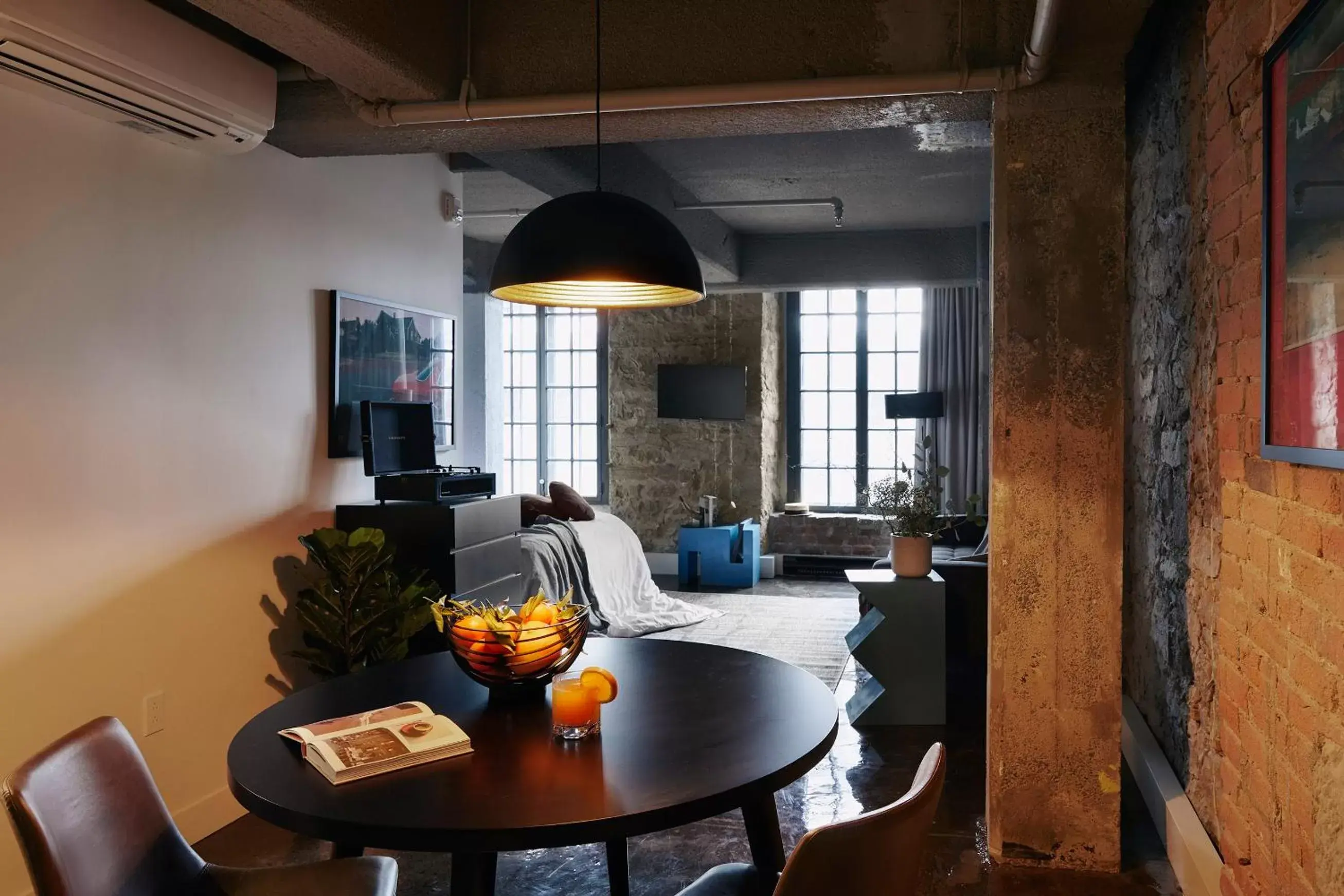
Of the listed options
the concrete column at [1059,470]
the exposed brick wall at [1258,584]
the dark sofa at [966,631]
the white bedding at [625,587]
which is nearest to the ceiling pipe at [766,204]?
the white bedding at [625,587]

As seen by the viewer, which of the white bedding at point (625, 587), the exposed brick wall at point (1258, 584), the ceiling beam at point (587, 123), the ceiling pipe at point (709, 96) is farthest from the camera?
the white bedding at point (625, 587)

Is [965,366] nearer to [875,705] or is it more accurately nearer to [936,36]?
[875,705]

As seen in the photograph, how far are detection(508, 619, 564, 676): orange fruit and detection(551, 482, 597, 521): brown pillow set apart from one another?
5.24m

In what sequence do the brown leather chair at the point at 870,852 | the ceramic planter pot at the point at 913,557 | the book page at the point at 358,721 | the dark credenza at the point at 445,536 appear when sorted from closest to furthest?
the brown leather chair at the point at 870,852 < the book page at the point at 358,721 < the dark credenza at the point at 445,536 < the ceramic planter pot at the point at 913,557

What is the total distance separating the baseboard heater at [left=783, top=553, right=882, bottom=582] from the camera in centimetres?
920

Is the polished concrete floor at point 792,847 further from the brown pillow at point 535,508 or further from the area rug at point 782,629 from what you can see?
the brown pillow at point 535,508

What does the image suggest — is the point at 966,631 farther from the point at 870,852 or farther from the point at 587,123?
the point at 870,852

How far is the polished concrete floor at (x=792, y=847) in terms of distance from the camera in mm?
2998

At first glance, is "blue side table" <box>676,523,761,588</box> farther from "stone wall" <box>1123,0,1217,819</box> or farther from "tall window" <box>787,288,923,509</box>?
"stone wall" <box>1123,0,1217,819</box>

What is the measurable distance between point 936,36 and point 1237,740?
212 centimetres

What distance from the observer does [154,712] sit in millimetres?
3225

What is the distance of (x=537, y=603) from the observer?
7.25 feet

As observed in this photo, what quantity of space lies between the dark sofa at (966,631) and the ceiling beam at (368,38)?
10.2ft

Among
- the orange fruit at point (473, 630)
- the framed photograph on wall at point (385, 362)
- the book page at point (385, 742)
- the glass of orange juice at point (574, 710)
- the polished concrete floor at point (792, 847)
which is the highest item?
the framed photograph on wall at point (385, 362)
